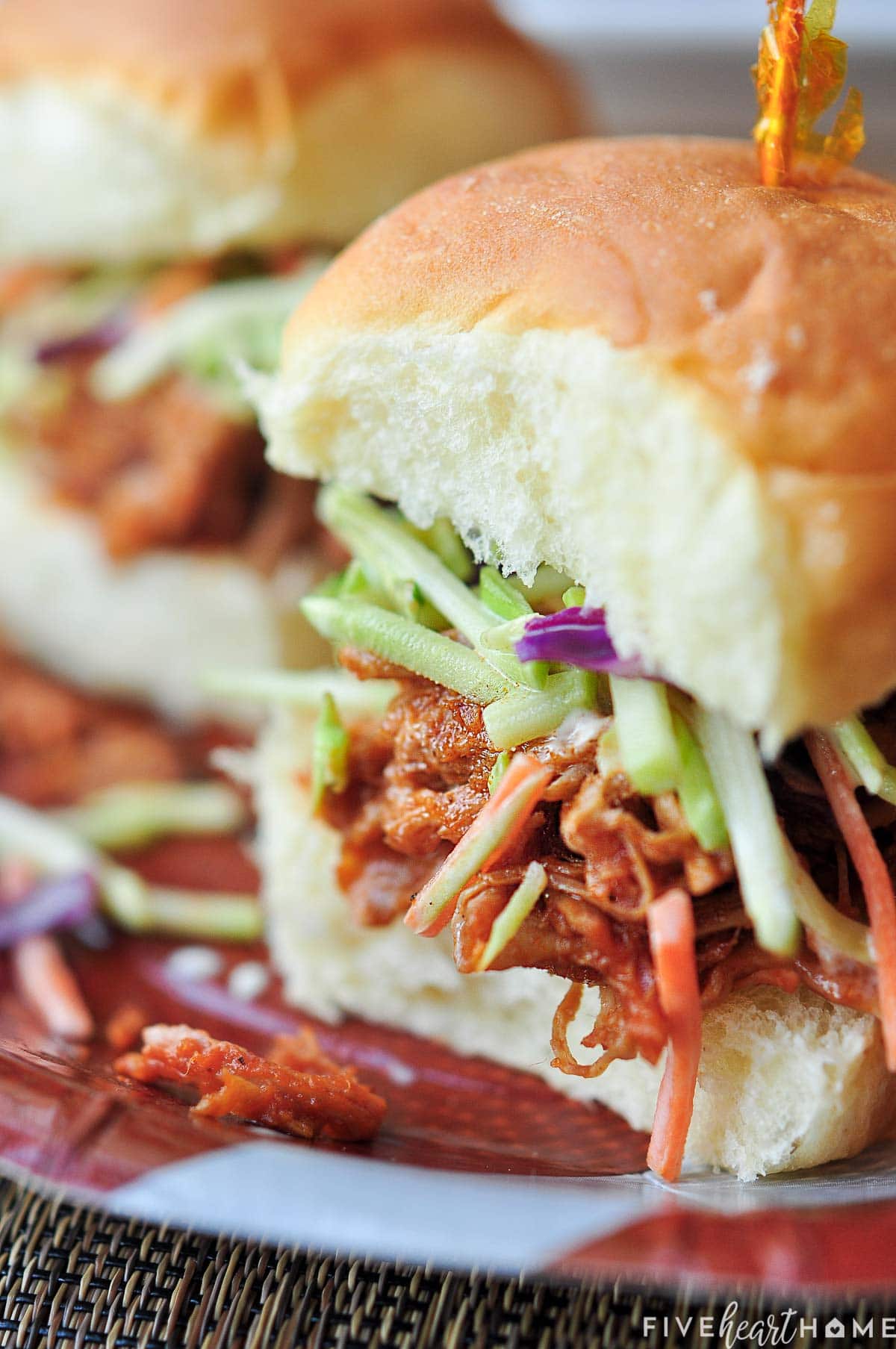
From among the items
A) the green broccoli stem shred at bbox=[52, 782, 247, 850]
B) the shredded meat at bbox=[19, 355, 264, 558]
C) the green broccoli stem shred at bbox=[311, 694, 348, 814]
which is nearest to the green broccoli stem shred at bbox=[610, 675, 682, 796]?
the green broccoli stem shred at bbox=[311, 694, 348, 814]

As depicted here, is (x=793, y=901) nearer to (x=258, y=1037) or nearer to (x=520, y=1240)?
(x=520, y=1240)

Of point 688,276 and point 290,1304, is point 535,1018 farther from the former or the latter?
point 688,276

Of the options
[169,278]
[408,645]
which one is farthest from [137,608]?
[408,645]

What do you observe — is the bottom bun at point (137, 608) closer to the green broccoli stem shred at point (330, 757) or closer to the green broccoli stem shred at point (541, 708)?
the green broccoli stem shred at point (330, 757)

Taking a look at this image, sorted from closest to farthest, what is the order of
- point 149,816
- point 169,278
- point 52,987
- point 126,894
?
point 52,987 < point 126,894 < point 149,816 < point 169,278

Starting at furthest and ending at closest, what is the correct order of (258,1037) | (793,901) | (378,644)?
(258,1037), (378,644), (793,901)

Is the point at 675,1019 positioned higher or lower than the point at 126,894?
higher

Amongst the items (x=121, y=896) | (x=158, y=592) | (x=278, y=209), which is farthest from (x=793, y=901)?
(x=278, y=209)
